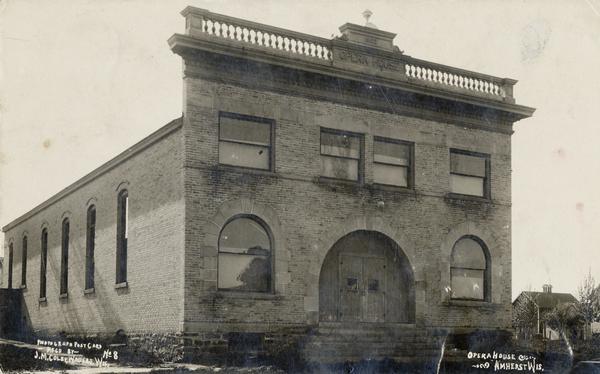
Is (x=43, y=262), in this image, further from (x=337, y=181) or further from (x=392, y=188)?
(x=392, y=188)

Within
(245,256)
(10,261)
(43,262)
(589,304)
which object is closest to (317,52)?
(245,256)

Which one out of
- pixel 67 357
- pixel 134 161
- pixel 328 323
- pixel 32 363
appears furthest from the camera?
pixel 134 161

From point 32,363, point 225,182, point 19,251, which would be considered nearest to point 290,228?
point 225,182

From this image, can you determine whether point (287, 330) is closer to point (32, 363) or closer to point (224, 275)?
point (224, 275)

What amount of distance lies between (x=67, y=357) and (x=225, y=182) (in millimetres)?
5805

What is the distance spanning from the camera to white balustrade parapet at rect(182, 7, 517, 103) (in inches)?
803

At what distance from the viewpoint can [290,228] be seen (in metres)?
21.0

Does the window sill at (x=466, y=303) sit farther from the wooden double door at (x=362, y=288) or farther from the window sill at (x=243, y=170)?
the window sill at (x=243, y=170)

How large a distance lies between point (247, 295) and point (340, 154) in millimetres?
4850

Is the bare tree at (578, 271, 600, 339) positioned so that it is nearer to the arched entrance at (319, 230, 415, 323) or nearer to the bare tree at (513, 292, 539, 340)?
the bare tree at (513, 292, 539, 340)

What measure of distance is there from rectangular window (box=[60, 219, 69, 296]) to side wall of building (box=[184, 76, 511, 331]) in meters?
11.4

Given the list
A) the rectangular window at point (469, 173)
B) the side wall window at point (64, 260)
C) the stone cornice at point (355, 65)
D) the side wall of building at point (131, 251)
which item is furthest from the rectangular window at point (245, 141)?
the side wall window at point (64, 260)

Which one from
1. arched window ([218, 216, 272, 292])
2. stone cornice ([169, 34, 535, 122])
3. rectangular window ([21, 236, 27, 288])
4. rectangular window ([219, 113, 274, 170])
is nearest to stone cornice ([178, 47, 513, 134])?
stone cornice ([169, 34, 535, 122])

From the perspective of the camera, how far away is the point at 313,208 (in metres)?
21.4
